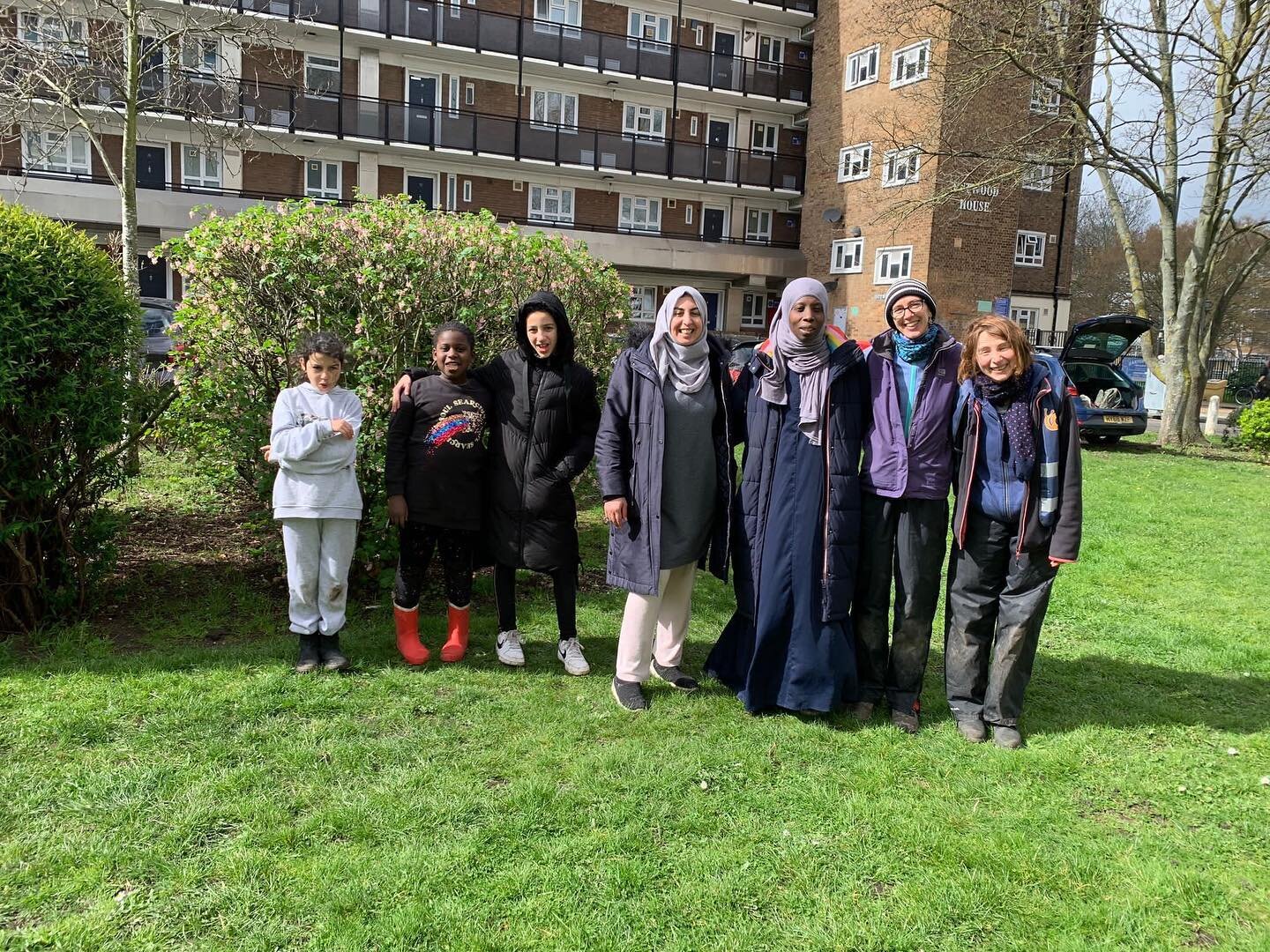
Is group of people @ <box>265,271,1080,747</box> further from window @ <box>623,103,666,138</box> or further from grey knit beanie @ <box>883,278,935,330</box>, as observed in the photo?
window @ <box>623,103,666,138</box>

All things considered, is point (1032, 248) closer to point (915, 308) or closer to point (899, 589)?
point (915, 308)

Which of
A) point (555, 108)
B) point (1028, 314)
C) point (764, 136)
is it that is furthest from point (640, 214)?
point (1028, 314)

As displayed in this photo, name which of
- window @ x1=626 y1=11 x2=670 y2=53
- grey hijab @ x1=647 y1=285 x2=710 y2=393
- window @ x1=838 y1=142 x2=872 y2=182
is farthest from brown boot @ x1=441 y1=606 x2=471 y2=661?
window @ x1=626 y1=11 x2=670 y2=53

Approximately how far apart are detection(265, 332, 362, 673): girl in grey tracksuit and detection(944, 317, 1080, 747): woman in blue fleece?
10.1 feet

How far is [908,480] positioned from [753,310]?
3106 centimetres

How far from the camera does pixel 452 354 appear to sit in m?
4.63

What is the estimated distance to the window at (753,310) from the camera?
3400 centimetres

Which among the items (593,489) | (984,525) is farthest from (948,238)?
(984,525)

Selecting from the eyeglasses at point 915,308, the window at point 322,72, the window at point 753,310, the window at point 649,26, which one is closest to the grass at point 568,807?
the eyeglasses at point 915,308

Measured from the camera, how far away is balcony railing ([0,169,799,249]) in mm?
24328

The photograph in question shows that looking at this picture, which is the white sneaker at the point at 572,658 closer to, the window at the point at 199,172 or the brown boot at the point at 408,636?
the brown boot at the point at 408,636

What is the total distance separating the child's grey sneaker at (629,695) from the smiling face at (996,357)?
2338mm

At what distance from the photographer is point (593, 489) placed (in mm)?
9148

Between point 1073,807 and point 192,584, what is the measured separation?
5309 mm
